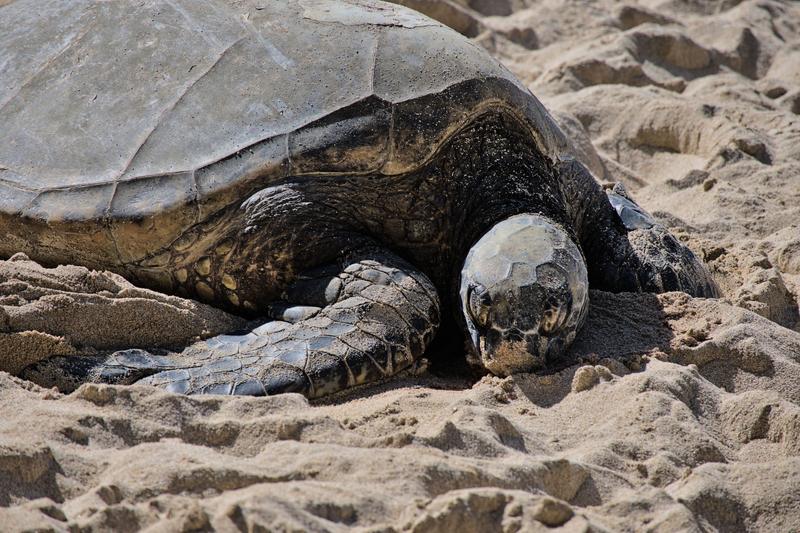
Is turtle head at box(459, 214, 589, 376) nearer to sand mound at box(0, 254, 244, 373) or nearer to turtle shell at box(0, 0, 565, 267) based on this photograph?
turtle shell at box(0, 0, 565, 267)

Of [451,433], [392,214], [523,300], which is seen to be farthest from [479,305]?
[451,433]

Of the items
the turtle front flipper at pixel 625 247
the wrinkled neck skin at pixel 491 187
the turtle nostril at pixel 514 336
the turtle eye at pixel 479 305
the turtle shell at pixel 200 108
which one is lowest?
the turtle front flipper at pixel 625 247

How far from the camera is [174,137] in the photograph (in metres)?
3.46

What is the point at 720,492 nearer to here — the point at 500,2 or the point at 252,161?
the point at 252,161

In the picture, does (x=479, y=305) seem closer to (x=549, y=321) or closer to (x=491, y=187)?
(x=549, y=321)

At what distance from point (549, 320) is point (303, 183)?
3.41 ft

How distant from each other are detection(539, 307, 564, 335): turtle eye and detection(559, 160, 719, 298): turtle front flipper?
33.7 inches

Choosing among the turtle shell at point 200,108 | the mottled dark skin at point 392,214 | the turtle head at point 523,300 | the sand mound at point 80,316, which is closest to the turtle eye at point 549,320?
the turtle head at point 523,300

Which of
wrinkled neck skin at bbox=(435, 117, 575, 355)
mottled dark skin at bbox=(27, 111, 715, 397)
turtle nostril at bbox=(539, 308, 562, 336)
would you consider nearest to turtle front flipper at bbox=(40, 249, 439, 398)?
mottled dark skin at bbox=(27, 111, 715, 397)

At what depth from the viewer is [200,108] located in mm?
3523

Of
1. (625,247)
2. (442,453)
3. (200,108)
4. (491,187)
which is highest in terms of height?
(200,108)

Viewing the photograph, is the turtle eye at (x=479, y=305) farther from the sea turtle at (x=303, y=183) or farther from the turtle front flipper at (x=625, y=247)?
the turtle front flipper at (x=625, y=247)

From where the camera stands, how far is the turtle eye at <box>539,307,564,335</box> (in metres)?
3.17

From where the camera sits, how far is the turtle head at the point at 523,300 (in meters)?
3.15
